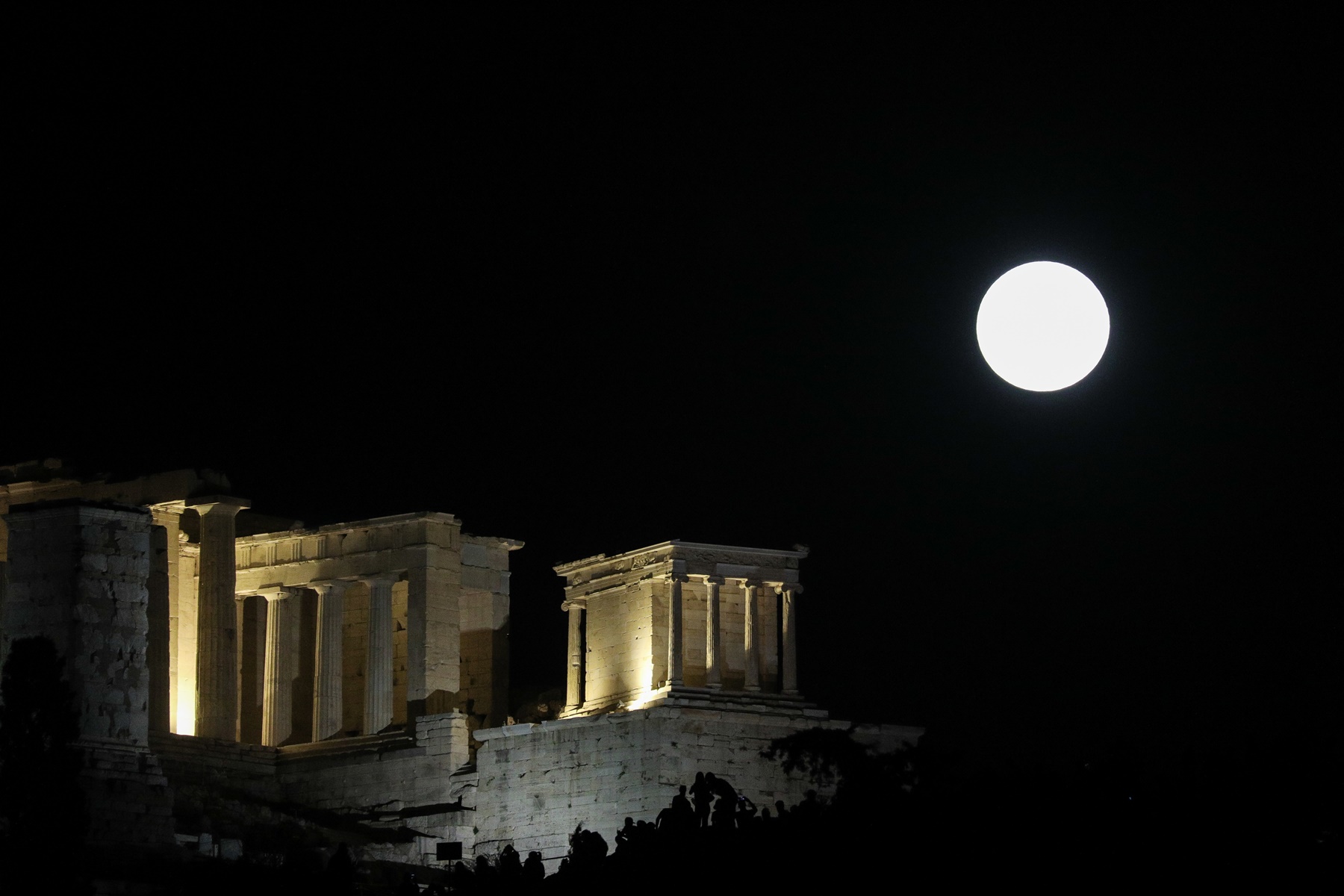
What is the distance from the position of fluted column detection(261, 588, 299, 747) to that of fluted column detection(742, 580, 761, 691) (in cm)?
1152

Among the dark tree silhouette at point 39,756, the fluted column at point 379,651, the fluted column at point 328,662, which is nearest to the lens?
the dark tree silhouette at point 39,756

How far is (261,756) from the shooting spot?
68.6 m

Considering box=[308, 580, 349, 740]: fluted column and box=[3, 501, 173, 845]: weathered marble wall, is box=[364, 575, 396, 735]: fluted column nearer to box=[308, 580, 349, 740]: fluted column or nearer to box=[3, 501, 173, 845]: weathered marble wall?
box=[308, 580, 349, 740]: fluted column

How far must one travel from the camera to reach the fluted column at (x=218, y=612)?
68.2m

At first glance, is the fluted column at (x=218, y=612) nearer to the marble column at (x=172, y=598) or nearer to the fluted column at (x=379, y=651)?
the marble column at (x=172, y=598)

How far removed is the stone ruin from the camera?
5997 cm

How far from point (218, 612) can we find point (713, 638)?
1164 centimetres

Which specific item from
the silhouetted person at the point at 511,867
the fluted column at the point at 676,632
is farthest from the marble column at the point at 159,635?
the silhouetted person at the point at 511,867

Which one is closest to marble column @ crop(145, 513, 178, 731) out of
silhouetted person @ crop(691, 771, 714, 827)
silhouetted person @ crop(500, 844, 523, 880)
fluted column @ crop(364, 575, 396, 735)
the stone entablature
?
fluted column @ crop(364, 575, 396, 735)

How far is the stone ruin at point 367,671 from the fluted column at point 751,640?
7 cm

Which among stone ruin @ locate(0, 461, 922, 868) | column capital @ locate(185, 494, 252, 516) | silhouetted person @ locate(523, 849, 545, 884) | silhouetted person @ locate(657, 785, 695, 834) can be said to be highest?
column capital @ locate(185, 494, 252, 516)

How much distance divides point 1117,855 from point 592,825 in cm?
2266

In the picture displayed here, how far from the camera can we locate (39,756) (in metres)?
56.5

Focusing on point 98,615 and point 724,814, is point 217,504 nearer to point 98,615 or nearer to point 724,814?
point 98,615
